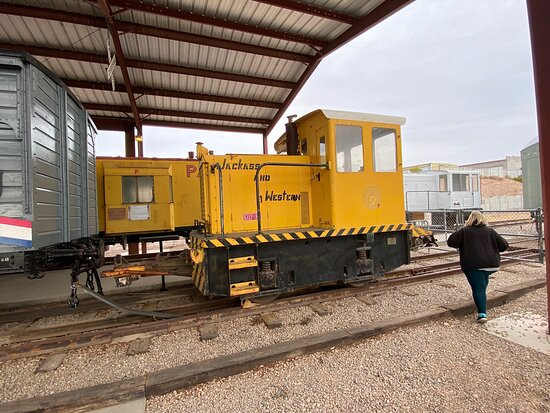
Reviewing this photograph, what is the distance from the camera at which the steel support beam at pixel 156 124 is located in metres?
12.6

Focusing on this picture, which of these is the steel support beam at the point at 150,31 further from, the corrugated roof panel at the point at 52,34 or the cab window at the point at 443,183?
the cab window at the point at 443,183

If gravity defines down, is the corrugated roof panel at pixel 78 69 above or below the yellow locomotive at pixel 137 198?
above

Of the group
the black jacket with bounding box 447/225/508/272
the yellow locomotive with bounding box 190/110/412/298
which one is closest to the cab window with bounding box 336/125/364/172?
the yellow locomotive with bounding box 190/110/412/298

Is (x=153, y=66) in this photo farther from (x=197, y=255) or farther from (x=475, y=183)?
(x=475, y=183)

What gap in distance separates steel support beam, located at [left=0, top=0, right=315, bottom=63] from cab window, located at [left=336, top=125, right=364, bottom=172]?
229 inches

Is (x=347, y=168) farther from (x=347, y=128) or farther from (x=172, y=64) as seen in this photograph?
(x=172, y=64)

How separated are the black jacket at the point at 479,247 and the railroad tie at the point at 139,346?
4440mm

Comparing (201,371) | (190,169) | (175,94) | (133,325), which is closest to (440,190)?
(190,169)

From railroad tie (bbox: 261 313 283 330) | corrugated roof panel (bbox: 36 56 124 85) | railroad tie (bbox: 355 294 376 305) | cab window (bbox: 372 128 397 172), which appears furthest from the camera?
corrugated roof panel (bbox: 36 56 124 85)

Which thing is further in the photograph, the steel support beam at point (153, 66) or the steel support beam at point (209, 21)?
the steel support beam at point (153, 66)

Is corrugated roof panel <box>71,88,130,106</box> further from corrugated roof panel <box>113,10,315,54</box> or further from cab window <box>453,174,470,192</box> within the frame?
cab window <box>453,174,470,192</box>

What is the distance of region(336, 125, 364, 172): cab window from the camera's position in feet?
15.9

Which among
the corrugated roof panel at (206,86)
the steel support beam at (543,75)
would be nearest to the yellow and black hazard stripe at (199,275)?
the steel support beam at (543,75)

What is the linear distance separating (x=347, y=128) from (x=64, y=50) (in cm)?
939
